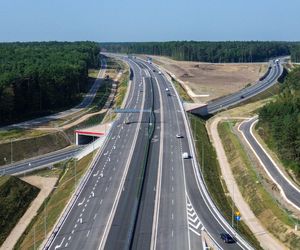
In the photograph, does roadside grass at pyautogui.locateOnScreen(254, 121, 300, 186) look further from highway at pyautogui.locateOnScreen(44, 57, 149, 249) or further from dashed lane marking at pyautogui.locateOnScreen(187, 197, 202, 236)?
highway at pyautogui.locateOnScreen(44, 57, 149, 249)

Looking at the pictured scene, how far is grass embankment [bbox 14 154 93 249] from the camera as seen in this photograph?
7274 cm

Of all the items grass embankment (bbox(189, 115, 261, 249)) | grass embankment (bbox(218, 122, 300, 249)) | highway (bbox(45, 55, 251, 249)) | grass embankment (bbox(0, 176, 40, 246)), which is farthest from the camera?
grass embankment (bbox(0, 176, 40, 246))

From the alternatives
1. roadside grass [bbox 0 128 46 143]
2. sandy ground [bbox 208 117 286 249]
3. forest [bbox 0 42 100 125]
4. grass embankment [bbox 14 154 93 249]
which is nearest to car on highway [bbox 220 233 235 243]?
sandy ground [bbox 208 117 286 249]

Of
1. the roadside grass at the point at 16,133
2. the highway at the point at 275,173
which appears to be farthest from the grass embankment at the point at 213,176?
the roadside grass at the point at 16,133

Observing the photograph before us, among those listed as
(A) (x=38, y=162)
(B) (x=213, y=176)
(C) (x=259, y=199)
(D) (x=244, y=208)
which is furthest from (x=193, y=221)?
(A) (x=38, y=162)

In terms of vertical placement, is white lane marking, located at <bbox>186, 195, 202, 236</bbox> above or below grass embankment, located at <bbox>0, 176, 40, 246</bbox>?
above

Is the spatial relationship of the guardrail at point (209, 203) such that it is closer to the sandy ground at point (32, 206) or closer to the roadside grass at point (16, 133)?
the sandy ground at point (32, 206)

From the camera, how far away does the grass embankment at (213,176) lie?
240ft

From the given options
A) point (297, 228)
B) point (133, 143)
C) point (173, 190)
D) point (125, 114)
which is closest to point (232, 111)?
point (125, 114)

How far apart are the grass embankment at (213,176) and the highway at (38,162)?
33251mm

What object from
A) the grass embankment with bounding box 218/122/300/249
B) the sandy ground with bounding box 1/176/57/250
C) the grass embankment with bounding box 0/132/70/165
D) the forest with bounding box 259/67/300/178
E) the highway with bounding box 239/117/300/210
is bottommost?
the sandy ground with bounding box 1/176/57/250

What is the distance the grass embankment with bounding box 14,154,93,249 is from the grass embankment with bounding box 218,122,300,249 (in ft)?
105

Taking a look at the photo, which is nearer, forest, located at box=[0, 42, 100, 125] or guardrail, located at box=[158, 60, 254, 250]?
guardrail, located at box=[158, 60, 254, 250]

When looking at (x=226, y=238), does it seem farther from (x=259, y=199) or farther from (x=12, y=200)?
(x=12, y=200)
